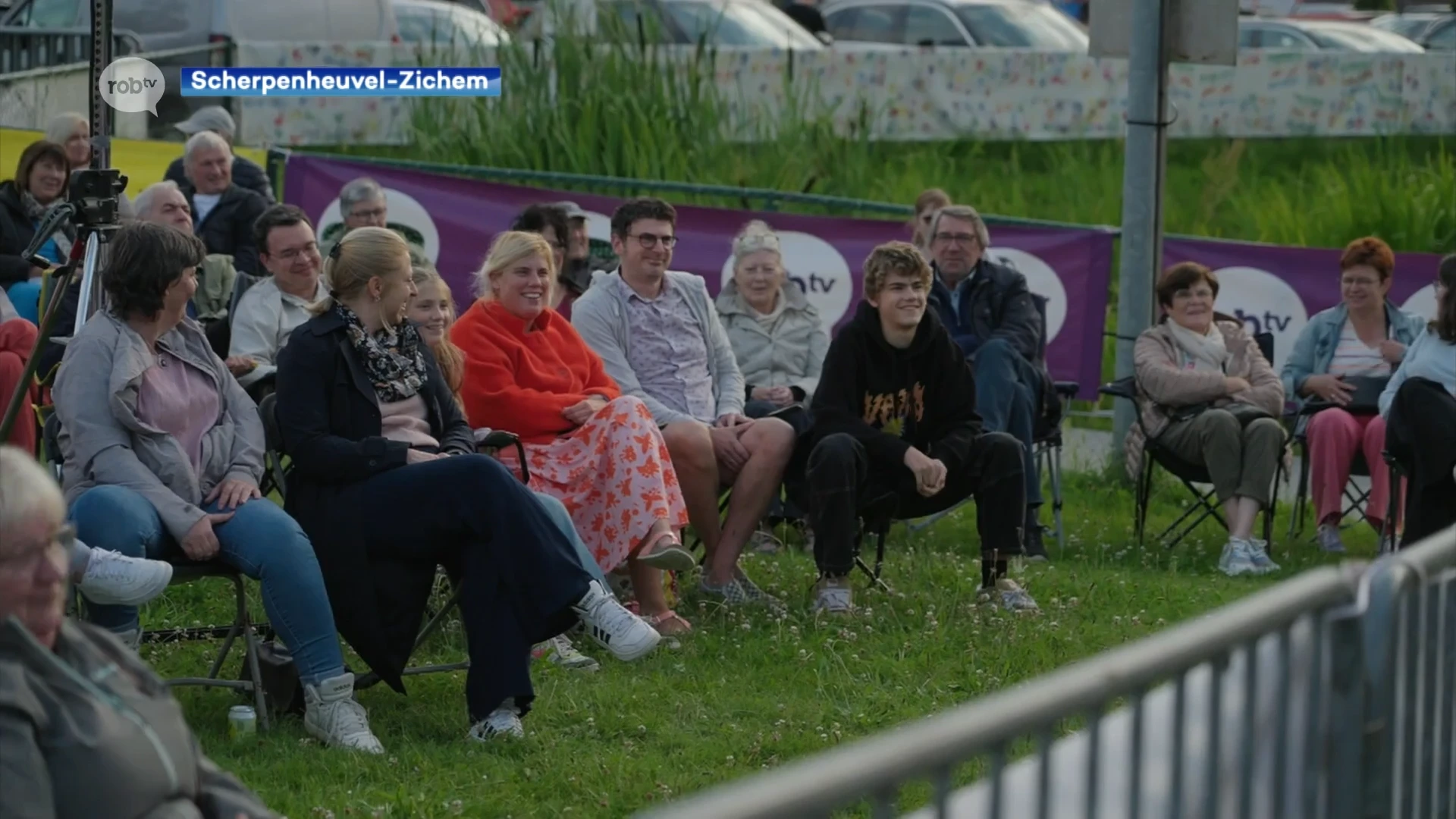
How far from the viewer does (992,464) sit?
768 cm

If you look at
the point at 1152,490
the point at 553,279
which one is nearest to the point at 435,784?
the point at 553,279

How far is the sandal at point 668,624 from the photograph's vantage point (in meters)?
7.09

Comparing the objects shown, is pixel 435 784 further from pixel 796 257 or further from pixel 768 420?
pixel 796 257

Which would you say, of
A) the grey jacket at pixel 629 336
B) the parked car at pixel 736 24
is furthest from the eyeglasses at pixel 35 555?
the parked car at pixel 736 24

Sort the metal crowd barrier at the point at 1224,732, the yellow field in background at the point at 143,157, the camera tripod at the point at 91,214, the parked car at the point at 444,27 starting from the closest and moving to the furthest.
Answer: the metal crowd barrier at the point at 1224,732 < the camera tripod at the point at 91,214 < the yellow field in background at the point at 143,157 < the parked car at the point at 444,27

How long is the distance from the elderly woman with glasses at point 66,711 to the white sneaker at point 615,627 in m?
2.70

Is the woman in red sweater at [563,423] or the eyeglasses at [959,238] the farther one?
the eyeglasses at [959,238]

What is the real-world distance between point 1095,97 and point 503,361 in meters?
14.4

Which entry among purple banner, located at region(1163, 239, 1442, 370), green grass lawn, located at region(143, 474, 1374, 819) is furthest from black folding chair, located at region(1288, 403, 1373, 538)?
purple banner, located at region(1163, 239, 1442, 370)

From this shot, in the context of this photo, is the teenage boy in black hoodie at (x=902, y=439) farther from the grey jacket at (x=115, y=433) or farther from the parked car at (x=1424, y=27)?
the parked car at (x=1424, y=27)

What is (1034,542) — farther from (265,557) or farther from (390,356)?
(265,557)

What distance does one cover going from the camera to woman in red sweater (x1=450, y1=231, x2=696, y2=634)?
7086 mm

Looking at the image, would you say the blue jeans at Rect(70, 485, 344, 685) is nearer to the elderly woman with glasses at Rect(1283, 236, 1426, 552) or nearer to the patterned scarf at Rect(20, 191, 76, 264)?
the patterned scarf at Rect(20, 191, 76, 264)

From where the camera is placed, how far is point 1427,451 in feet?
26.9
